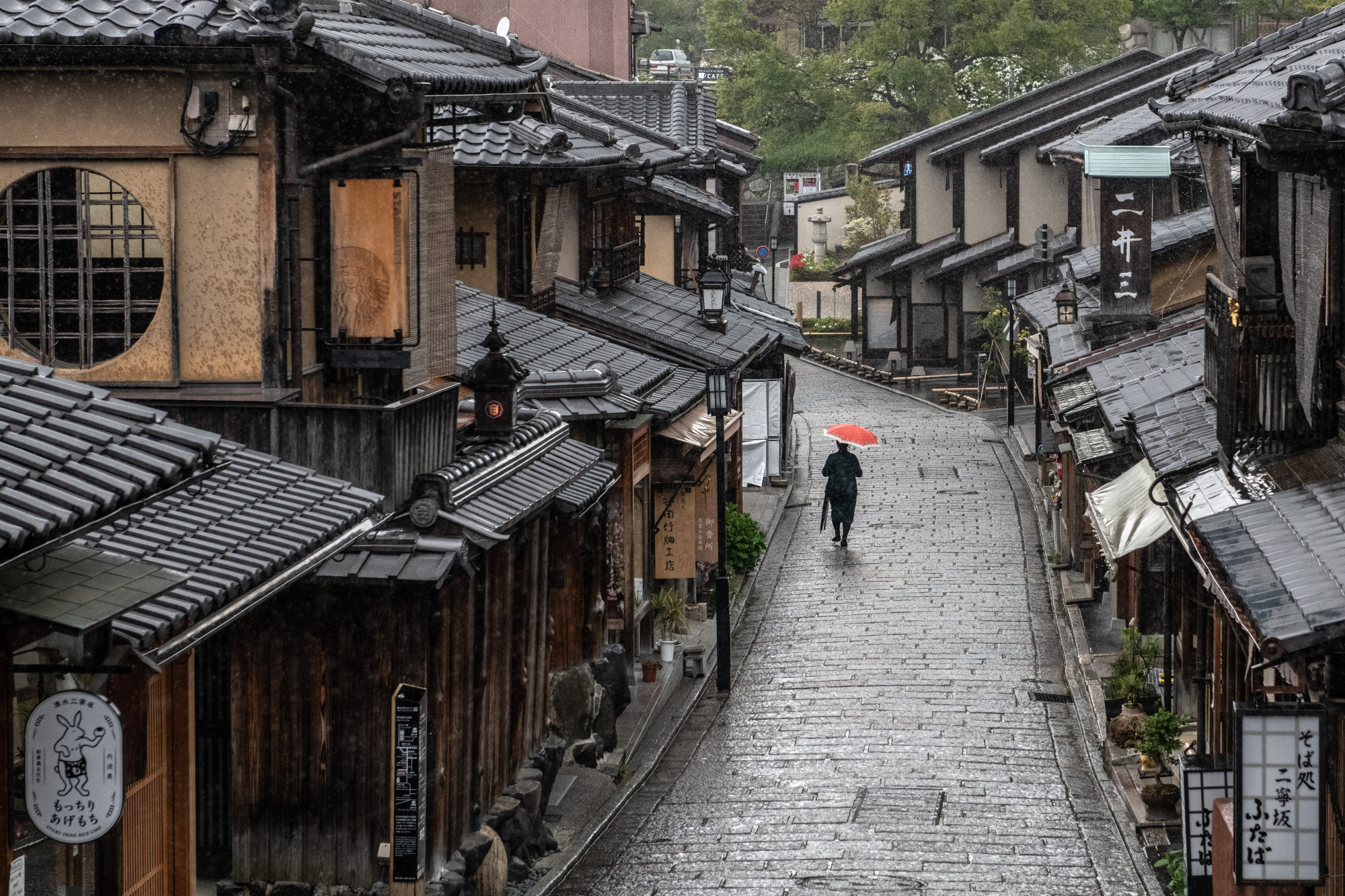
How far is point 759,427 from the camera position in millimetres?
40000

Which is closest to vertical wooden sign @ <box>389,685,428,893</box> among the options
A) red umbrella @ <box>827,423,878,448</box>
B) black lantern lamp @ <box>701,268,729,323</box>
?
black lantern lamp @ <box>701,268,729,323</box>

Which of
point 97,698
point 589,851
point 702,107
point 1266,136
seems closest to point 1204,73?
point 1266,136

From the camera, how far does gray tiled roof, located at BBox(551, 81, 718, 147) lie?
3753 cm

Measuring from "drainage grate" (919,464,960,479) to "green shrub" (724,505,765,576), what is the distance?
10.4m

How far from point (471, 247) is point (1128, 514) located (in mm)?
10751

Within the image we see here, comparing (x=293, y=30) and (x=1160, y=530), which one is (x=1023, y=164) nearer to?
(x=1160, y=530)

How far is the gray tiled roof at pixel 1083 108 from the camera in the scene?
51.2 meters

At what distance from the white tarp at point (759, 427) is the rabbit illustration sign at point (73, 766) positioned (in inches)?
1214

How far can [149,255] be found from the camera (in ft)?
44.8

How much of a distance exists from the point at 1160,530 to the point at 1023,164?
39534 mm

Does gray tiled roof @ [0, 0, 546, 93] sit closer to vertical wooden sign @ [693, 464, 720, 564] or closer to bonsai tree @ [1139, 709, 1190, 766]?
bonsai tree @ [1139, 709, 1190, 766]

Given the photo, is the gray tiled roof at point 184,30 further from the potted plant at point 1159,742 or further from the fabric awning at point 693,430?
the fabric awning at point 693,430

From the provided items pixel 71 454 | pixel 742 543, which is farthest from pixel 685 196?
pixel 71 454

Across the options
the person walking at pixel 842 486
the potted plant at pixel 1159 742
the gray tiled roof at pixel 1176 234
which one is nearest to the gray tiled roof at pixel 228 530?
the potted plant at pixel 1159 742
